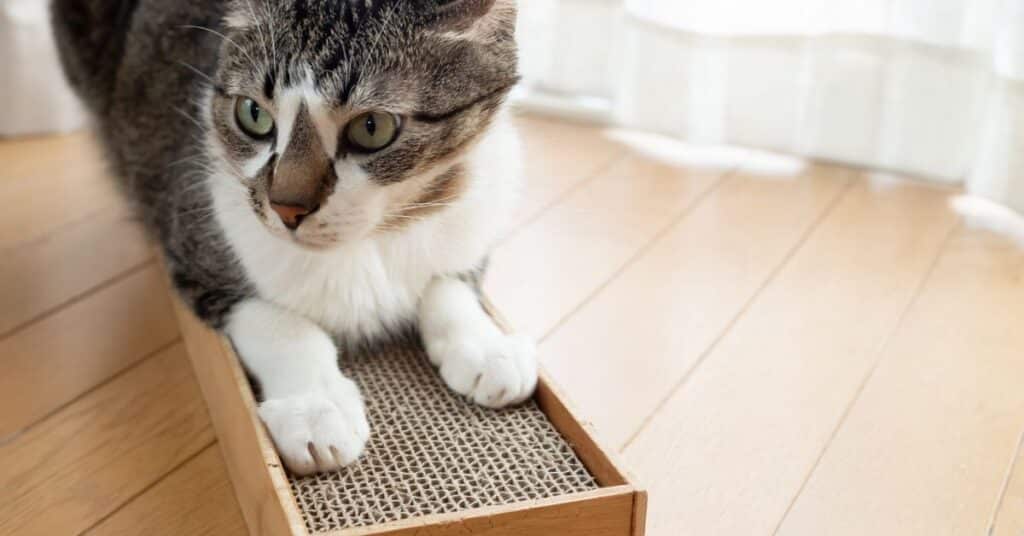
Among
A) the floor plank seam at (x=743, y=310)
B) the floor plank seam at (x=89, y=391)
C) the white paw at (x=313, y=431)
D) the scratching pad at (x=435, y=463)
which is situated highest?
the white paw at (x=313, y=431)

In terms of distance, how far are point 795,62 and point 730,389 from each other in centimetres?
83

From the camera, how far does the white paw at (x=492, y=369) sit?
1.22 metres

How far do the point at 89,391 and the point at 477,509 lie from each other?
2.15 ft

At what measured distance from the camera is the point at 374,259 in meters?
1.30

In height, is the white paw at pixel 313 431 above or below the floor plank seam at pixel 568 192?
above

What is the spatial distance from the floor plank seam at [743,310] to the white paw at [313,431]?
0.36 m

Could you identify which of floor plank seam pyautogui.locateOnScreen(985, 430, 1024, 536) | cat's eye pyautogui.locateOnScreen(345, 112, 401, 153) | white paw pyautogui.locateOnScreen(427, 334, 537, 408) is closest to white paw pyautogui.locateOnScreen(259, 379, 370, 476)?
white paw pyautogui.locateOnScreen(427, 334, 537, 408)

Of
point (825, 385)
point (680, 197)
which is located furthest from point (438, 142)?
point (680, 197)

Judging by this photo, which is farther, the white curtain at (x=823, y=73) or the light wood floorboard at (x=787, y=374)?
the white curtain at (x=823, y=73)

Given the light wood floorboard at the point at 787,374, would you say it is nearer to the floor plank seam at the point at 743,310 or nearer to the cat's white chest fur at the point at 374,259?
the floor plank seam at the point at 743,310

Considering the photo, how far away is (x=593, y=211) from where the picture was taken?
193 centimetres

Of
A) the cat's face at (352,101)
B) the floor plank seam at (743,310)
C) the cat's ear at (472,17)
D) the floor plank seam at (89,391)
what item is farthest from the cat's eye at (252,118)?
the floor plank seam at (743,310)

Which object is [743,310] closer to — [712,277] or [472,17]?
[712,277]

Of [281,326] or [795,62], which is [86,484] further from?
[795,62]
